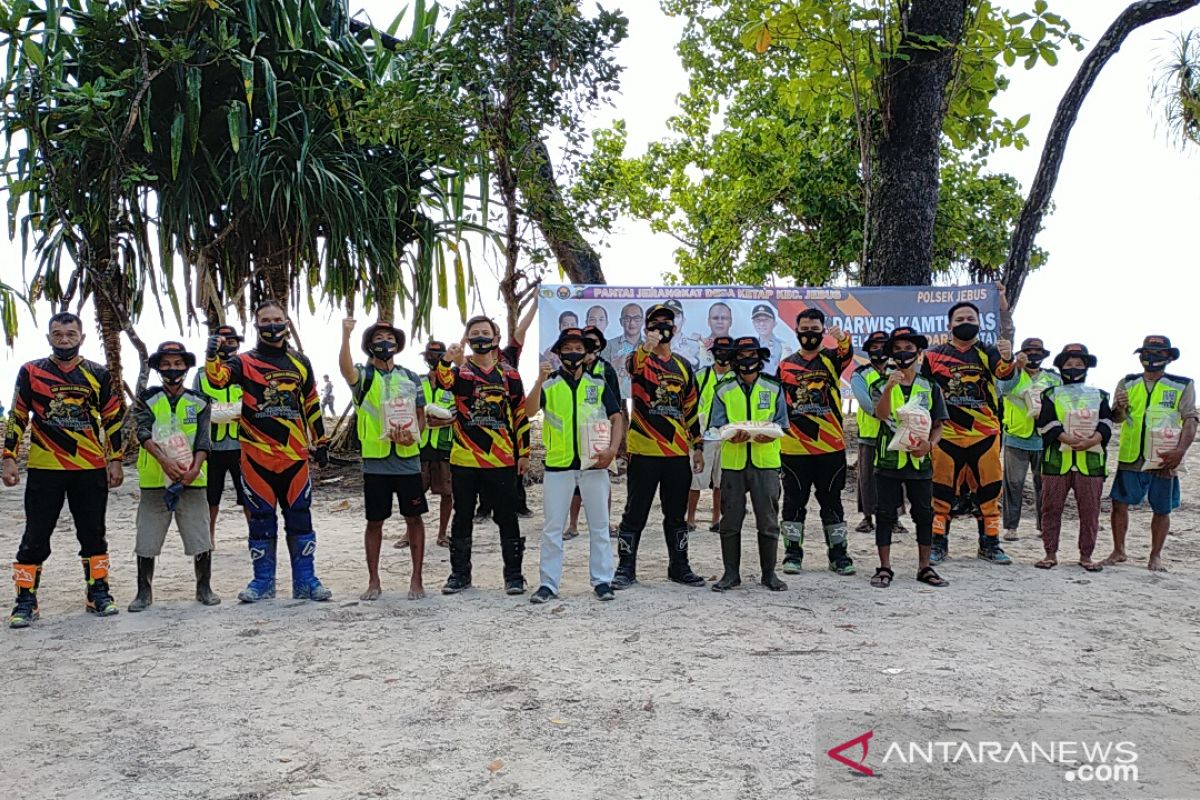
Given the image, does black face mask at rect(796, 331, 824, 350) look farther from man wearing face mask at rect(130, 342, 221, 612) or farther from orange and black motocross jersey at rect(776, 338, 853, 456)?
man wearing face mask at rect(130, 342, 221, 612)

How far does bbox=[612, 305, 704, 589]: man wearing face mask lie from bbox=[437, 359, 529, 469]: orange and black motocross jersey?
851 millimetres

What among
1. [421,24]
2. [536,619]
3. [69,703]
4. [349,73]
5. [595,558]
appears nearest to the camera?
[69,703]

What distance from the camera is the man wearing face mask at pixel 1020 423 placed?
30.1ft

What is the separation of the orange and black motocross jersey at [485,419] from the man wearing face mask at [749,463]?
4.63 feet

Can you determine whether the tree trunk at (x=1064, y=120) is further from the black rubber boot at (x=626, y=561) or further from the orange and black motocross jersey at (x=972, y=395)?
the black rubber boot at (x=626, y=561)

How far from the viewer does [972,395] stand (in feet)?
26.5

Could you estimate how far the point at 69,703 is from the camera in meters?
4.98

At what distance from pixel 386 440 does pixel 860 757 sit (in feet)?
12.7

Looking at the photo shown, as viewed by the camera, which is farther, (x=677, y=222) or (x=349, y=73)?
(x=677, y=222)

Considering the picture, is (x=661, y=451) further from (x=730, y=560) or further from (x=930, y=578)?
(x=930, y=578)

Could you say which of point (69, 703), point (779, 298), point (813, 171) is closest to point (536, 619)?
point (69, 703)

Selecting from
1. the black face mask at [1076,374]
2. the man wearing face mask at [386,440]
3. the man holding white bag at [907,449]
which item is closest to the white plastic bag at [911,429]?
the man holding white bag at [907,449]

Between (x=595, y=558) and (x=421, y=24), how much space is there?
11.1m

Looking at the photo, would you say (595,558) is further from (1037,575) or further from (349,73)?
(349,73)
